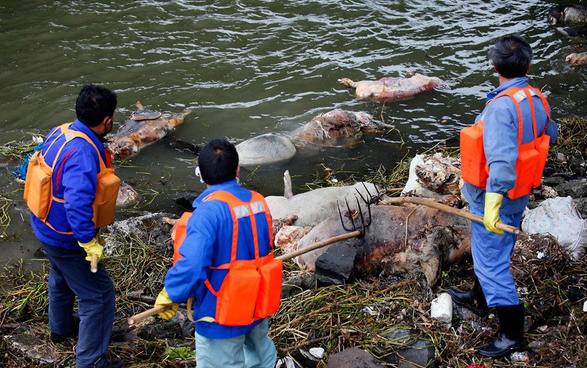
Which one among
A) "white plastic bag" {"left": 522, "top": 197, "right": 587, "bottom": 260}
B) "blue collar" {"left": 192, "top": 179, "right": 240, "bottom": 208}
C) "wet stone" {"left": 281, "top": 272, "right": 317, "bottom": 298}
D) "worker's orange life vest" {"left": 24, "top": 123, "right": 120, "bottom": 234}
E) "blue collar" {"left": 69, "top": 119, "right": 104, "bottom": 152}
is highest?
"blue collar" {"left": 69, "top": 119, "right": 104, "bottom": 152}

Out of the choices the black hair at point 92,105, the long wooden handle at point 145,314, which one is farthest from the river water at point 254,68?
the long wooden handle at point 145,314

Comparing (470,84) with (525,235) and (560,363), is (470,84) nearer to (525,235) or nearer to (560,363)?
(525,235)

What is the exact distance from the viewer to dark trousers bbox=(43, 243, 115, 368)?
3.53m

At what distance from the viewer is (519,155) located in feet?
10.9

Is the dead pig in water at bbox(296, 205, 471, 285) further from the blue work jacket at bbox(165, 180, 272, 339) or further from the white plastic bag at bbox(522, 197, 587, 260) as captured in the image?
the blue work jacket at bbox(165, 180, 272, 339)

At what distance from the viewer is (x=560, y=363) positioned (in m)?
3.44

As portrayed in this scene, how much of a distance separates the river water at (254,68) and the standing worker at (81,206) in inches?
83.1

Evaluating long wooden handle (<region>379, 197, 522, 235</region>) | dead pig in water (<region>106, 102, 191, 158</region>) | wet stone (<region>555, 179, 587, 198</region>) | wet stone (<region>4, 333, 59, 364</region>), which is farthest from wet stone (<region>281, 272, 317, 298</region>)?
dead pig in water (<region>106, 102, 191, 158</region>)

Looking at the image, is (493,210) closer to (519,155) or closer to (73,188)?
(519,155)

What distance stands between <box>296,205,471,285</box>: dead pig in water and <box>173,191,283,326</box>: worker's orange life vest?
1490mm

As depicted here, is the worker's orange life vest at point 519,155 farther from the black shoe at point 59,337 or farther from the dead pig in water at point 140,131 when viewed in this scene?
the dead pig in water at point 140,131

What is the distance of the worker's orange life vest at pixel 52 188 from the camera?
332 centimetres

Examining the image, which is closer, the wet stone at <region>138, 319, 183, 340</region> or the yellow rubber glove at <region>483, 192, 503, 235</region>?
the yellow rubber glove at <region>483, 192, 503, 235</region>

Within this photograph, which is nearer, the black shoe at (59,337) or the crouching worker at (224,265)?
the crouching worker at (224,265)
